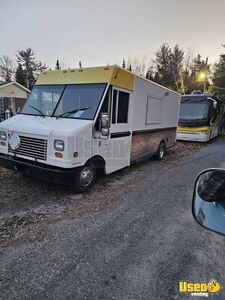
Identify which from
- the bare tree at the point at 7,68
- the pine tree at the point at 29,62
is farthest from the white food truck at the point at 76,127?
the bare tree at the point at 7,68

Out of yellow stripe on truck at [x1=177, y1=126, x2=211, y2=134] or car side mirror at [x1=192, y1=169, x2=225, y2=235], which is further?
yellow stripe on truck at [x1=177, y1=126, x2=211, y2=134]

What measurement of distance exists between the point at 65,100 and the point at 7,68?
55.6m

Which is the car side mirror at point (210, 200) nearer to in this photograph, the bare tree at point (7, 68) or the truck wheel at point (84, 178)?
the truck wheel at point (84, 178)

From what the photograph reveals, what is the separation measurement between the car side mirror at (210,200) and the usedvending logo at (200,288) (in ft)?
3.81

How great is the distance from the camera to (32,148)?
4305mm

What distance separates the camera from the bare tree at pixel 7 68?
49575mm

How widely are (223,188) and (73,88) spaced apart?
4245mm

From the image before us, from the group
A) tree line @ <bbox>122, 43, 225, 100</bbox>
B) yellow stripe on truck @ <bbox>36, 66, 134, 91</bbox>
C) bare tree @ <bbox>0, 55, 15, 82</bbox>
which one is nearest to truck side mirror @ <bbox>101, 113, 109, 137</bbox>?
yellow stripe on truck @ <bbox>36, 66, 134, 91</bbox>

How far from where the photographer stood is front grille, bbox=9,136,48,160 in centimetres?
415

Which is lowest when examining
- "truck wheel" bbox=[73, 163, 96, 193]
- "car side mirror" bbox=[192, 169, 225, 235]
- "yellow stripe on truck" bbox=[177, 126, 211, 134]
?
"truck wheel" bbox=[73, 163, 96, 193]

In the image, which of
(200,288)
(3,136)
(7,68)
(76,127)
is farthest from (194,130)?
(7,68)

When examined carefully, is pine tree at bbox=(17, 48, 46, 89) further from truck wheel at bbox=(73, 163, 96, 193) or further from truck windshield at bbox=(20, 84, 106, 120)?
truck wheel at bbox=(73, 163, 96, 193)

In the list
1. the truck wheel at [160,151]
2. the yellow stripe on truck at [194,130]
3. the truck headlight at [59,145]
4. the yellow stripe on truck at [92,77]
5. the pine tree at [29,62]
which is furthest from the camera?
the pine tree at [29,62]

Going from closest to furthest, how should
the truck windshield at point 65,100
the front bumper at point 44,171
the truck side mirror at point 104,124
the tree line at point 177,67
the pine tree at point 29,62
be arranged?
the front bumper at point 44,171, the truck side mirror at point 104,124, the truck windshield at point 65,100, the tree line at point 177,67, the pine tree at point 29,62
